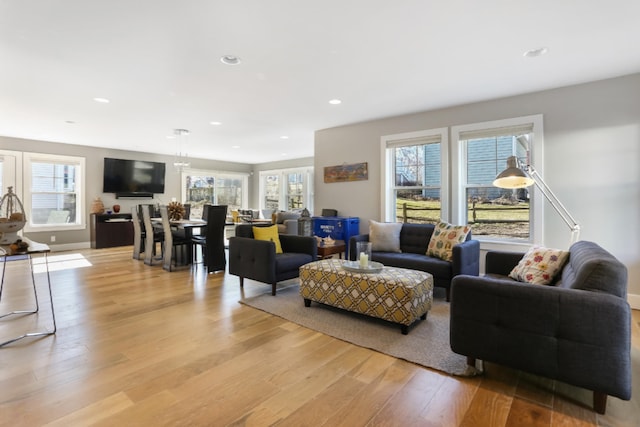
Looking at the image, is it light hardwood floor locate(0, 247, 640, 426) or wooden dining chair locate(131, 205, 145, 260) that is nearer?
light hardwood floor locate(0, 247, 640, 426)

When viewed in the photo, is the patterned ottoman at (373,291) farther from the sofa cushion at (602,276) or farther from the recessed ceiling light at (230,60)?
the recessed ceiling light at (230,60)

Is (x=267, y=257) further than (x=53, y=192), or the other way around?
(x=53, y=192)

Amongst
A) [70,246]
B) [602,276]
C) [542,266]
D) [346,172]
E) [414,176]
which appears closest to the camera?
[602,276]

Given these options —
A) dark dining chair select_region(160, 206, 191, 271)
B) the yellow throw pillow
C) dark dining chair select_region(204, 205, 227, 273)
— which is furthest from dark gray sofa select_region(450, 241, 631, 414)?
dark dining chair select_region(160, 206, 191, 271)

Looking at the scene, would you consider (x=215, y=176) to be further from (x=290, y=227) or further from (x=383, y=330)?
(x=383, y=330)

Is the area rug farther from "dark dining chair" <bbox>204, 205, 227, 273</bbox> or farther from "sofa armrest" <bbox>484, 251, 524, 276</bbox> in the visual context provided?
"dark dining chair" <bbox>204, 205, 227, 273</bbox>

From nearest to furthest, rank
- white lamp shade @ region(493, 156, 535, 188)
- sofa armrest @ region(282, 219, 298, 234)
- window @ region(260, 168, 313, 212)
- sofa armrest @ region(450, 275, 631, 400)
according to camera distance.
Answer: sofa armrest @ region(450, 275, 631, 400) < white lamp shade @ region(493, 156, 535, 188) < sofa armrest @ region(282, 219, 298, 234) < window @ region(260, 168, 313, 212)

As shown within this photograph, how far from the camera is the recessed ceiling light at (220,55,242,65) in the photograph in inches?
117

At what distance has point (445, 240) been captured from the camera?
12.5ft

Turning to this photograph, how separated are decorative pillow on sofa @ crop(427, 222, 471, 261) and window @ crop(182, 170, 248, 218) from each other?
714 cm

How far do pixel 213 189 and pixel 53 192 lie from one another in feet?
12.7

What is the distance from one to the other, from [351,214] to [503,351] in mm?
3851

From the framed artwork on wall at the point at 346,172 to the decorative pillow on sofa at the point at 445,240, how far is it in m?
1.83

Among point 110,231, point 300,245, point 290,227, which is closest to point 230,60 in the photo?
point 300,245
